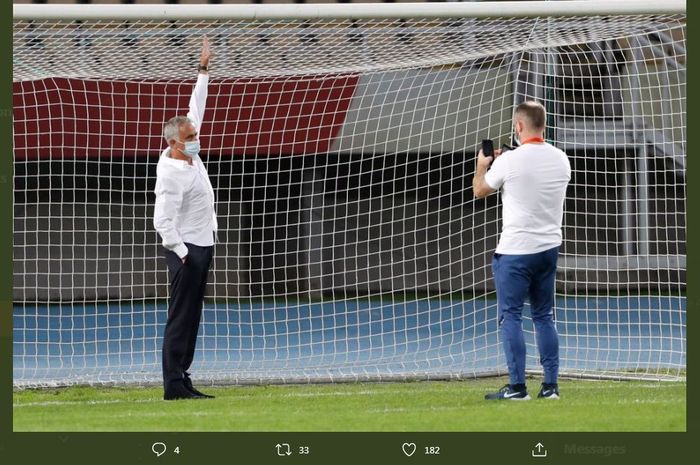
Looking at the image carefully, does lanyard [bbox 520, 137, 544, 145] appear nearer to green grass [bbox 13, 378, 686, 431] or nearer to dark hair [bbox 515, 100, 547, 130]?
dark hair [bbox 515, 100, 547, 130]

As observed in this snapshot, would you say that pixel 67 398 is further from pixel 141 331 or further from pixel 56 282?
pixel 56 282

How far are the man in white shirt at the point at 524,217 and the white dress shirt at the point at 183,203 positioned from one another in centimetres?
167

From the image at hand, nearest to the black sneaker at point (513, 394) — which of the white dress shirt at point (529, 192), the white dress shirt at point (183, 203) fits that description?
the white dress shirt at point (529, 192)

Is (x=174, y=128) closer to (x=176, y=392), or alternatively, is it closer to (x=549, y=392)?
(x=176, y=392)

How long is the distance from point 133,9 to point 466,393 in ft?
10.4

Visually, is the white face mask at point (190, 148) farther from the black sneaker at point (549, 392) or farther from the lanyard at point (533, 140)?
the black sneaker at point (549, 392)

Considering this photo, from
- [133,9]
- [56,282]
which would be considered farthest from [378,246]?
[133,9]

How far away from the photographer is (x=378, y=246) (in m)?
14.9

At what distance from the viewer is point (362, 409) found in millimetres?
6383

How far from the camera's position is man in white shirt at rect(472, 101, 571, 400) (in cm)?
616

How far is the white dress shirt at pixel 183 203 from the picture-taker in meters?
6.64
